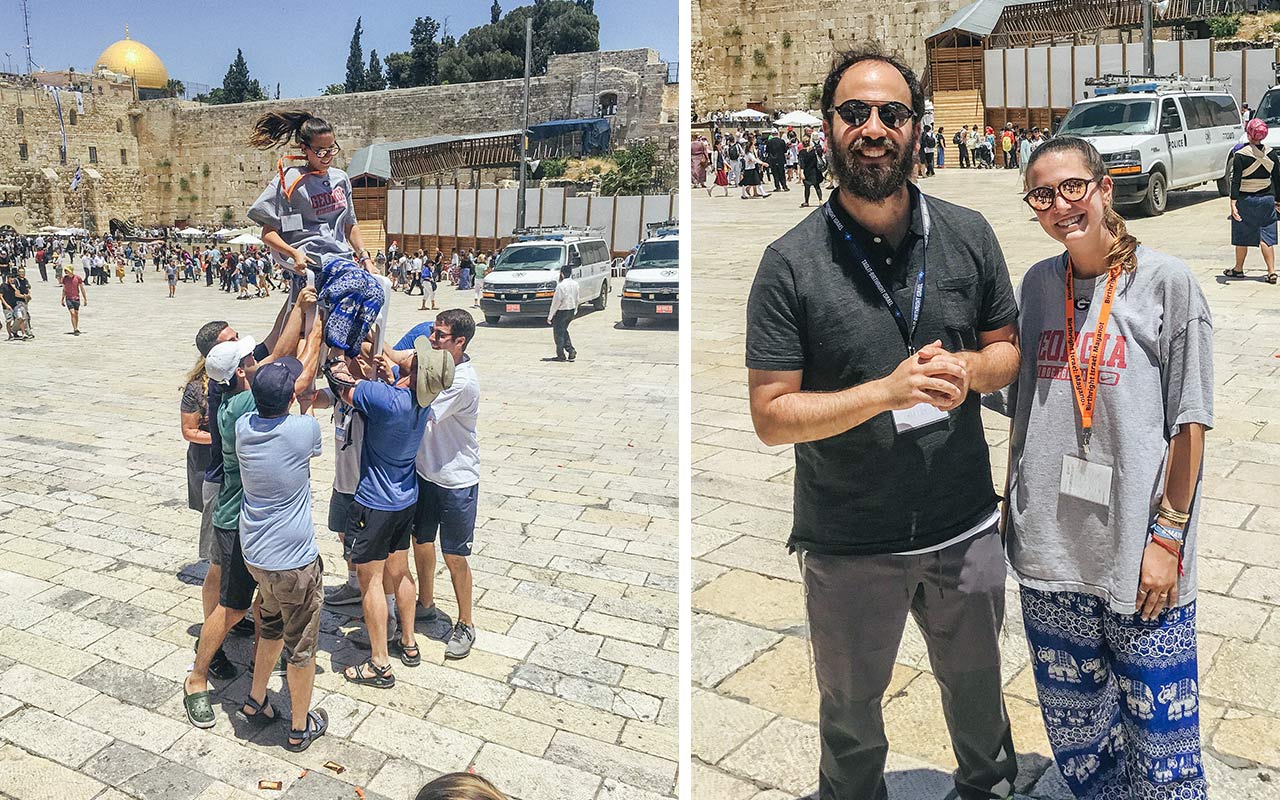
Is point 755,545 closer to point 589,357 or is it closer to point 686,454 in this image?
point 686,454

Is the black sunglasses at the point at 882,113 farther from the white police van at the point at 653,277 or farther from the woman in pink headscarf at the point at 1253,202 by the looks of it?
the woman in pink headscarf at the point at 1253,202

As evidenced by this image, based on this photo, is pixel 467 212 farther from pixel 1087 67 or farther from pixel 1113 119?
pixel 1087 67

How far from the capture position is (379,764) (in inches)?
103

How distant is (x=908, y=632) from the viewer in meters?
2.98

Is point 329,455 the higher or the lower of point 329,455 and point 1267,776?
the higher

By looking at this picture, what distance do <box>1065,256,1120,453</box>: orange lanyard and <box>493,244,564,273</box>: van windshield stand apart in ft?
9.70

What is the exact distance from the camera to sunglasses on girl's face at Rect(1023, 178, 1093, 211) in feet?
5.45

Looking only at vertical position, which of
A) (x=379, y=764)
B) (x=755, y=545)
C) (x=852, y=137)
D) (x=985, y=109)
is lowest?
(x=379, y=764)

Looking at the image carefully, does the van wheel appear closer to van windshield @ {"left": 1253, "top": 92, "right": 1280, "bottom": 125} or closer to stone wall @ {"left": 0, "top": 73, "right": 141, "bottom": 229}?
van windshield @ {"left": 1253, "top": 92, "right": 1280, "bottom": 125}

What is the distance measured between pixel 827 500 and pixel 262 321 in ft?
6.36

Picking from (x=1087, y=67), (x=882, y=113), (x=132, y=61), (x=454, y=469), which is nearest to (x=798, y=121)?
(x=1087, y=67)

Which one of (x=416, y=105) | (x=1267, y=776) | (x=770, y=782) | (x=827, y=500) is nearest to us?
(x=827, y=500)

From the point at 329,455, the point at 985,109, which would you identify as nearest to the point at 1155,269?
the point at 329,455

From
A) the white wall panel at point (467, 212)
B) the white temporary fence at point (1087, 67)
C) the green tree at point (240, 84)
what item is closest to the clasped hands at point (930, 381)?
the green tree at point (240, 84)
